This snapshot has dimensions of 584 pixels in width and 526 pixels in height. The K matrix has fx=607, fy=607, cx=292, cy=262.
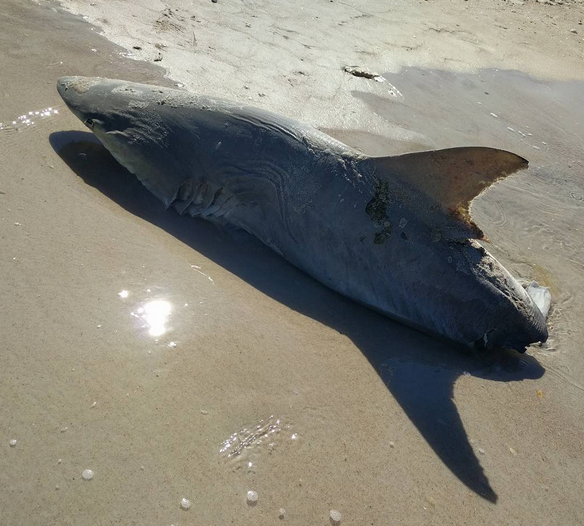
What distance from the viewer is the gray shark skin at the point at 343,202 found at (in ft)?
11.9

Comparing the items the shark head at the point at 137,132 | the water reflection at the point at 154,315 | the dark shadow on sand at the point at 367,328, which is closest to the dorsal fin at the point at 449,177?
the dark shadow on sand at the point at 367,328

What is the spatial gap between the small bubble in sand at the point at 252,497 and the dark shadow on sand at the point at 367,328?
97 centimetres

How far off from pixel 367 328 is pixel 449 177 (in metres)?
1.00

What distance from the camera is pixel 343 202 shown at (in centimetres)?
375

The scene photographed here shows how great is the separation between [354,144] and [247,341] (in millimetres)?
2882

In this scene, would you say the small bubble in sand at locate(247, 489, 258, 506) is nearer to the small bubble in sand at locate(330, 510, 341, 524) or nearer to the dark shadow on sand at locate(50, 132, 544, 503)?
the small bubble in sand at locate(330, 510, 341, 524)

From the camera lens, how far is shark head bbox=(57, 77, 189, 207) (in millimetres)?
4078

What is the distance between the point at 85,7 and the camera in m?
6.57

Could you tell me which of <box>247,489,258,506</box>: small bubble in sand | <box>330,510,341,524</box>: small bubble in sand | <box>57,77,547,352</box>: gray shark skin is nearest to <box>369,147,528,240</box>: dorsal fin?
<box>57,77,547,352</box>: gray shark skin

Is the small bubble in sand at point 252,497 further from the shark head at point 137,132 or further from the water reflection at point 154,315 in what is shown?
the shark head at point 137,132

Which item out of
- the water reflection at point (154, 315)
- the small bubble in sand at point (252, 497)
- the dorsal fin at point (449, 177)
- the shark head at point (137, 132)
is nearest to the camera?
the small bubble in sand at point (252, 497)

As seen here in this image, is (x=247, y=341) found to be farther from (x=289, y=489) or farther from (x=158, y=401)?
(x=289, y=489)

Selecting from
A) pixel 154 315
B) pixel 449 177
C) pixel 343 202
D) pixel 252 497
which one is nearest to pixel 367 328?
pixel 343 202

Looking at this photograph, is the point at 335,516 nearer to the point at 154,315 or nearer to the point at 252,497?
the point at 252,497
